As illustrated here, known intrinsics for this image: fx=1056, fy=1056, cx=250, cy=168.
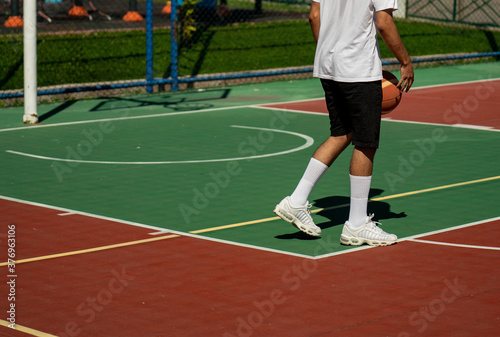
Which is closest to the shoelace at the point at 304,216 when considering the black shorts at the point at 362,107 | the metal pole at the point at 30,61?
the black shorts at the point at 362,107

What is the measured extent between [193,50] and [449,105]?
6.23m

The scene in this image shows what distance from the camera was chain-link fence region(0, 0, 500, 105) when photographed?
1802 cm

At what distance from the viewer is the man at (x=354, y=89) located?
761cm

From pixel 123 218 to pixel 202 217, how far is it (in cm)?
66

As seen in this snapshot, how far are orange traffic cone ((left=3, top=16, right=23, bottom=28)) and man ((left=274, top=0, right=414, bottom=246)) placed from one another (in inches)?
639

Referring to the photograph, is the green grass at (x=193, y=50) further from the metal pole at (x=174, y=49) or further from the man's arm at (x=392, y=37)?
the man's arm at (x=392, y=37)

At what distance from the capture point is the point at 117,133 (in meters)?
13.6

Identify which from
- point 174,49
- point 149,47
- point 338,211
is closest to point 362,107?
point 338,211

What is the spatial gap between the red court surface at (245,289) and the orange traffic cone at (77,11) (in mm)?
19518

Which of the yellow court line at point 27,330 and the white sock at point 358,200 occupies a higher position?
the white sock at point 358,200

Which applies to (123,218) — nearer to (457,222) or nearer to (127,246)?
(127,246)

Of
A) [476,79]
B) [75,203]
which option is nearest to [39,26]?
[476,79]

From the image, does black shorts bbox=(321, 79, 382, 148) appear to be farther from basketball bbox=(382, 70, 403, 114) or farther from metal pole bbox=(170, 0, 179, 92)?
metal pole bbox=(170, 0, 179, 92)

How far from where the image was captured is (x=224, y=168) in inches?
436
